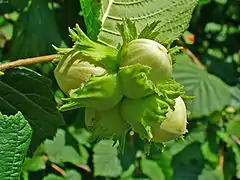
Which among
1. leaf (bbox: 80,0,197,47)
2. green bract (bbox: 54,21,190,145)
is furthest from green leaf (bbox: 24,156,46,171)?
green bract (bbox: 54,21,190,145)

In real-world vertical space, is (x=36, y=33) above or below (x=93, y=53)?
below

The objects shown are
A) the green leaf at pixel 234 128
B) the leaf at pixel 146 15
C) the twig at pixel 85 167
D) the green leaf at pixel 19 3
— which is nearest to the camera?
the leaf at pixel 146 15

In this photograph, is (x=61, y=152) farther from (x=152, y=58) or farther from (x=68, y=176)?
(x=152, y=58)

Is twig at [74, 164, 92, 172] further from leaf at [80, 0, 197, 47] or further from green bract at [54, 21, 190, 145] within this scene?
green bract at [54, 21, 190, 145]

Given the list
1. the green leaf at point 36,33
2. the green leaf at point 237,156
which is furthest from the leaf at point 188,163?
the green leaf at point 36,33

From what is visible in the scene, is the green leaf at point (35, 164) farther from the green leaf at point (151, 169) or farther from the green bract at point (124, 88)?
the green bract at point (124, 88)

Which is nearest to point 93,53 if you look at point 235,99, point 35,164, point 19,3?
point 19,3

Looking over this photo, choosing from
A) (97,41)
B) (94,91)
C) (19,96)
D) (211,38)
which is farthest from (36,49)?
(211,38)
